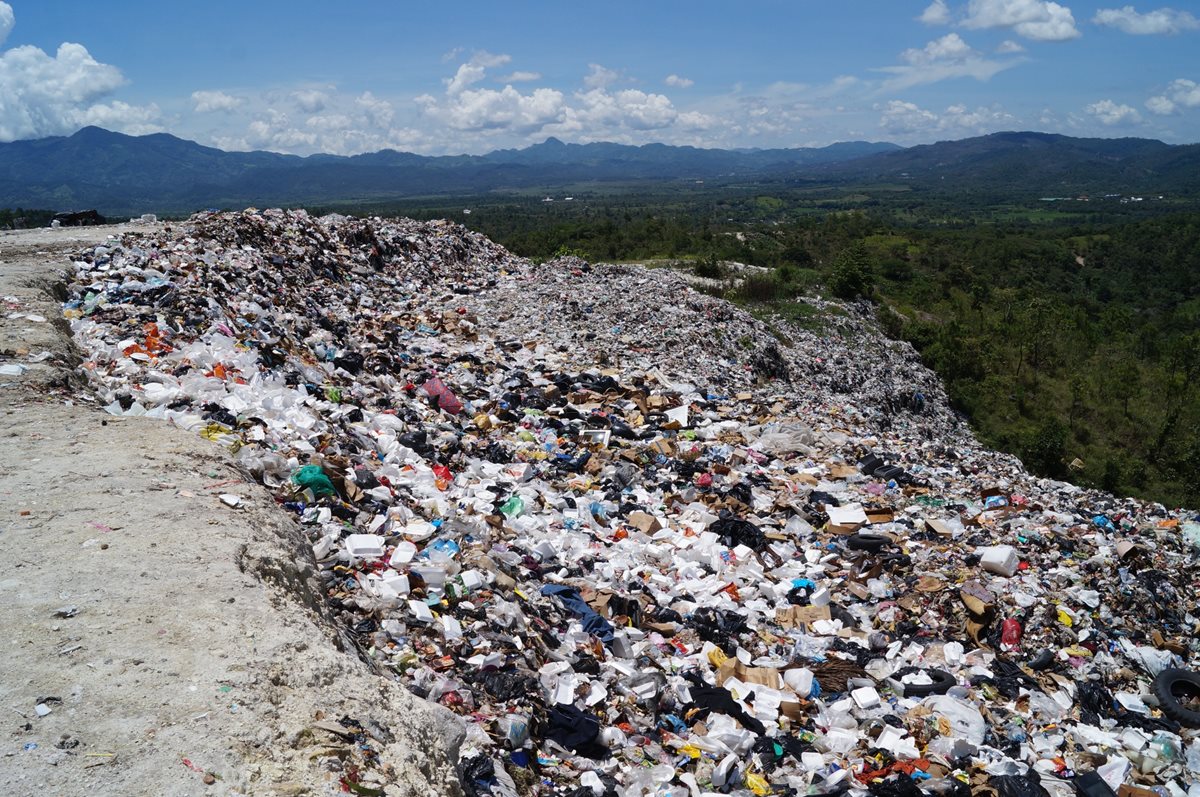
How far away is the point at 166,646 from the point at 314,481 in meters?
2.38

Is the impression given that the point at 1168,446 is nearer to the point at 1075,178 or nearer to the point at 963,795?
the point at 963,795

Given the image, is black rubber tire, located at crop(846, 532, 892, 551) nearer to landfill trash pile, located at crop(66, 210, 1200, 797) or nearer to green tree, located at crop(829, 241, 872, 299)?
landfill trash pile, located at crop(66, 210, 1200, 797)

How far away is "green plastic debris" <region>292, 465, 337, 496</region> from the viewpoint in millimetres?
5004

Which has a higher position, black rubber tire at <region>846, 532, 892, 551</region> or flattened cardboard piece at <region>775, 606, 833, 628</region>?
black rubber tire at <region>846, 532, 892, 551</region>

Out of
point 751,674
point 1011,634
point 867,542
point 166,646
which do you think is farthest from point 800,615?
point 166,646

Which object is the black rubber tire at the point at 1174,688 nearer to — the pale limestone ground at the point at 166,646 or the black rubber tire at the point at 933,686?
the black rubber tire at the point at 933,686

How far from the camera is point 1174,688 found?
14.5 ft

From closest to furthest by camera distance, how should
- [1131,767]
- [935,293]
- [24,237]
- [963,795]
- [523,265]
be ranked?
[963,795] < [1131,767] < [24,237] < [523,265] < [935,293]

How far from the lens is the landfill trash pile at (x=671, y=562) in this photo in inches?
151

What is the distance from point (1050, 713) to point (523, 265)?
15757mm

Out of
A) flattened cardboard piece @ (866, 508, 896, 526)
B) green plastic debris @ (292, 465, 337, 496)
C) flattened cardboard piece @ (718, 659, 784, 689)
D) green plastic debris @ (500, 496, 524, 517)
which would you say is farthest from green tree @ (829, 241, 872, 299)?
green plastic debris @ (292, 465, 337, 496)

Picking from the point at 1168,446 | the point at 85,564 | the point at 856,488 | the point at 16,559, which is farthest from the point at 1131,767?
the point at 1168,446

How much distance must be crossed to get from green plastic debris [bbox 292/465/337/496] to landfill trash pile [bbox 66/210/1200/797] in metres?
0.05

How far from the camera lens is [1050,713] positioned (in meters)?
4.32
